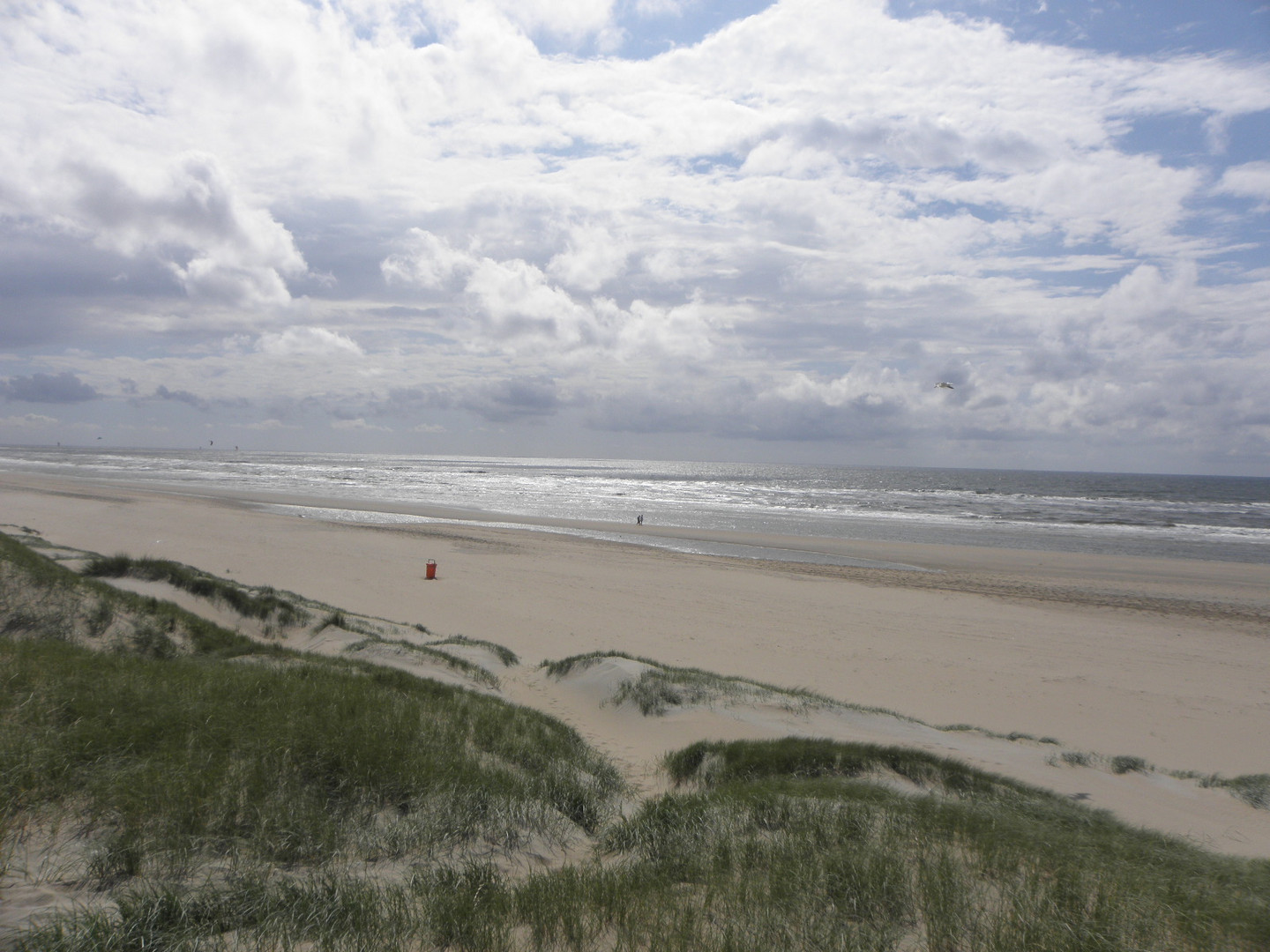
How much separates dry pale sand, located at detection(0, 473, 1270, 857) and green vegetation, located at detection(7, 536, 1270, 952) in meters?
2.12

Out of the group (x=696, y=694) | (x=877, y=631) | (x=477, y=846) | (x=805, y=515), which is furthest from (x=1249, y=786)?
(x=805, y=515)

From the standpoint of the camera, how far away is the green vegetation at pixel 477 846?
11.3 feet

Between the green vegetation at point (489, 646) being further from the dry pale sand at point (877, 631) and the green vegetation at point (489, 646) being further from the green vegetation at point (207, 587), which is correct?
the green vegetation at point (207, 587)

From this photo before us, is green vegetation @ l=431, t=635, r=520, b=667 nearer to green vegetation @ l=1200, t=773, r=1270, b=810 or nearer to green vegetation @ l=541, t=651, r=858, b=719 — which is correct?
green vegetation @ l=541, t=651, r=858, b=719

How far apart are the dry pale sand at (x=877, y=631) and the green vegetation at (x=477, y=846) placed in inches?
83.5

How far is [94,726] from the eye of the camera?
4.75m

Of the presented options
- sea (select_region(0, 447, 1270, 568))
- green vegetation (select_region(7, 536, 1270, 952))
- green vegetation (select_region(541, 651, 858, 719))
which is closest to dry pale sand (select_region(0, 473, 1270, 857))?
green vegetation (select_region(541, 651, 858, 719))

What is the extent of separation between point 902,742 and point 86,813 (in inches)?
310

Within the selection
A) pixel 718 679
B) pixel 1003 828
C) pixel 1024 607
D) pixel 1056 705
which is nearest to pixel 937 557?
pixel 1024 607

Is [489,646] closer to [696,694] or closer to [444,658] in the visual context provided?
[444,658]

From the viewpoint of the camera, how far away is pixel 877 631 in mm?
16219

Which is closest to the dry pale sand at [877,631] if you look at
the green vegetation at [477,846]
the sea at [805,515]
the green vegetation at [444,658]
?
the green vegetation at [444,658]

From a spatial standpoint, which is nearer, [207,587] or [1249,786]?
[1249,786]

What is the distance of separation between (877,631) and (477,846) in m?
13.5
